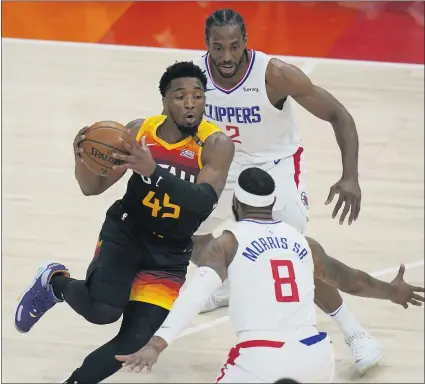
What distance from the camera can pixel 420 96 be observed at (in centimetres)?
1194

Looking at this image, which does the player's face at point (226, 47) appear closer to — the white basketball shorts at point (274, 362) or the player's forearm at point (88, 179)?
the player's forearm at point (88, 179)

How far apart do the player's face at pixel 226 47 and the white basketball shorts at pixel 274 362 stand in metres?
2.21

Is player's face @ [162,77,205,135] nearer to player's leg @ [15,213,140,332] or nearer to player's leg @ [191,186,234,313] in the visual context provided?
player's leg @ [15,213,140,332]

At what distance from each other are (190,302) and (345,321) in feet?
8.07

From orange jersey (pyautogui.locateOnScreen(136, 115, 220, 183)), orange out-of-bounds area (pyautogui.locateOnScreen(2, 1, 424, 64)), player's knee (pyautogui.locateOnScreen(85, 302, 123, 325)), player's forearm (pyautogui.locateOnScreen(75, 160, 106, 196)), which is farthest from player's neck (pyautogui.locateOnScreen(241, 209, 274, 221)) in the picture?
orange out-of-bounds area (pyautogui.locateOnScreen(2, 1, 424, 64))

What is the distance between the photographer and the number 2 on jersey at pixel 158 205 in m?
6.04

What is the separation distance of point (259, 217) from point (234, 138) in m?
1.90

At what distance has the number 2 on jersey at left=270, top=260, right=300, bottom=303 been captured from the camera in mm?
5061

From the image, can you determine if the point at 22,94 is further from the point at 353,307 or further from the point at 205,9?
the point at 353,307

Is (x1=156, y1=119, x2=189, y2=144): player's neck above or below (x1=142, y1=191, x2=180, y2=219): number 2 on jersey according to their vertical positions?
above

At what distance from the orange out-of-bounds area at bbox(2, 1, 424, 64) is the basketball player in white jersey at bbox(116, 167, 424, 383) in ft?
25.4

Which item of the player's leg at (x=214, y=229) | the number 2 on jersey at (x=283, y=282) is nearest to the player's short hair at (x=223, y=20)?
the player's leg at (x=214, y=229)

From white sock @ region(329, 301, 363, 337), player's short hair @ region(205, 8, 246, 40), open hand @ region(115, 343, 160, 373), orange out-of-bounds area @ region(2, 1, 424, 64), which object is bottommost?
white sock @ region(329, 301, 363, 337)

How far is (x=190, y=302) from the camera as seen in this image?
16.2 ft
